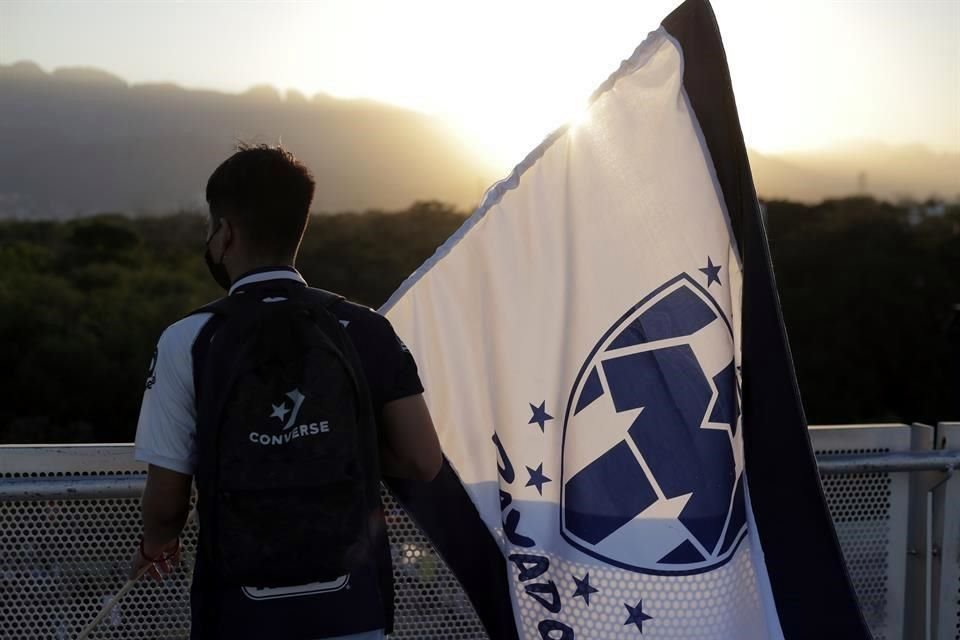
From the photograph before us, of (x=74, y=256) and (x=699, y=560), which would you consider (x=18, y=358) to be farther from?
(x=699, y=560)

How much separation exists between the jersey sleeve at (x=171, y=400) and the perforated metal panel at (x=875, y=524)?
2305 mm

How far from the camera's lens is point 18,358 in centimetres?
1028

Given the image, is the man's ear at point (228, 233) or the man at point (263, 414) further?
the man's ear at point (228, 233)

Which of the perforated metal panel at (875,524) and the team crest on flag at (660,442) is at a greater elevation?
the team crest on flag at (660,442)

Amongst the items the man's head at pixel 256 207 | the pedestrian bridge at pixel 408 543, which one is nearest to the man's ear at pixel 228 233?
the man's head at pixel 256 207

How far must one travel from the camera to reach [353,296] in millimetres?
11875

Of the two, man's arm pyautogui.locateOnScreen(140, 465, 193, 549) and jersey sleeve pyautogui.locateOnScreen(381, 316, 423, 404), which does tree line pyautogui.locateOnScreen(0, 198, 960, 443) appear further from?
jersey sleeve pyautogui.locateOnScreen(381, 316, 423, 404)

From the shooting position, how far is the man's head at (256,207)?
7.24 ft

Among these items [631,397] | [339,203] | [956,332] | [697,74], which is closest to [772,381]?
[631,397]

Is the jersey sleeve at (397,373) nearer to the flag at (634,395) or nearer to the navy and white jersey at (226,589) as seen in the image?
the navy and white jersey at (226,589)

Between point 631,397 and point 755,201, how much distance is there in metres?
0.63

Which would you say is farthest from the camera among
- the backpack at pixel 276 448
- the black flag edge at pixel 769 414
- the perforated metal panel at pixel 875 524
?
the perforated metal panel at pixel 875 524

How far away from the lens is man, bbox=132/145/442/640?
212 cm

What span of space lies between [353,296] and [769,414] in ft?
30.8
